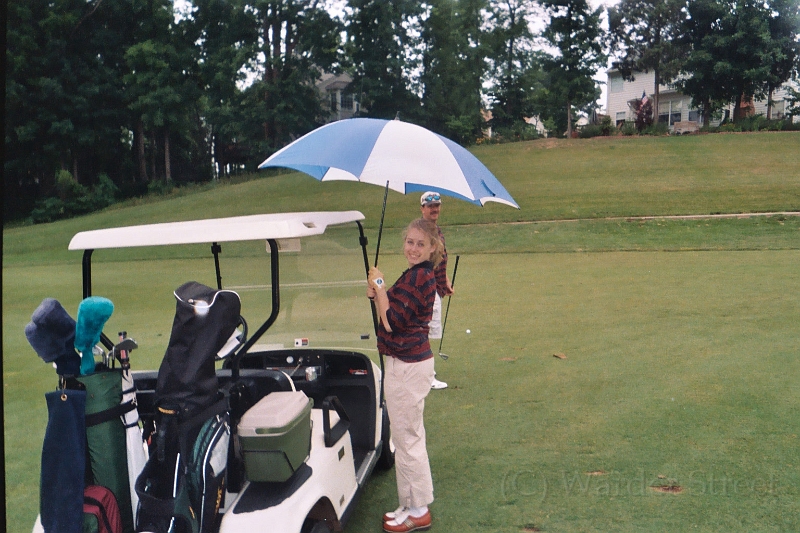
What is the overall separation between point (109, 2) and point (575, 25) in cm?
2791

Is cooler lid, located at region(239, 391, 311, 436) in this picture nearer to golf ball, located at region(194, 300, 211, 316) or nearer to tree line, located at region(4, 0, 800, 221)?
golf ball, located at region(194, 300, 211, 316)

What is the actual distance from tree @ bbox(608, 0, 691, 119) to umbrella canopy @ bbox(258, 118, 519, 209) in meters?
43.3

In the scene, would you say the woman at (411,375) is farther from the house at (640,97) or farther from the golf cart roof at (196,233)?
the house at (640,97)

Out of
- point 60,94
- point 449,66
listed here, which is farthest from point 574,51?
point 60,94

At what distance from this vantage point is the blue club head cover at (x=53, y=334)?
7.77 feet

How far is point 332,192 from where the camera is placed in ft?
103

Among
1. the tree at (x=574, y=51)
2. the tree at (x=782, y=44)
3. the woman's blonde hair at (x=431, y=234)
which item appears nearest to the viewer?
the woman's blonde hair at (x=431, y=234)

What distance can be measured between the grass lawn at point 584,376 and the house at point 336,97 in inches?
1319

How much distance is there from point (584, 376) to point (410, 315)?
3142 millimetres

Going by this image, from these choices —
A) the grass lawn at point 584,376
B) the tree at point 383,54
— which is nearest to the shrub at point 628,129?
the tree at point 383,54

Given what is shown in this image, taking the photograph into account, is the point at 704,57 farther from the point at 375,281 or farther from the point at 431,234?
the point at 375,281

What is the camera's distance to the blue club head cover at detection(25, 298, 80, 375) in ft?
7.77

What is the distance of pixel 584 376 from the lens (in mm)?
6168

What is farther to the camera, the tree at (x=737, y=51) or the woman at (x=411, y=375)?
the tree at (x=737, y=51)
